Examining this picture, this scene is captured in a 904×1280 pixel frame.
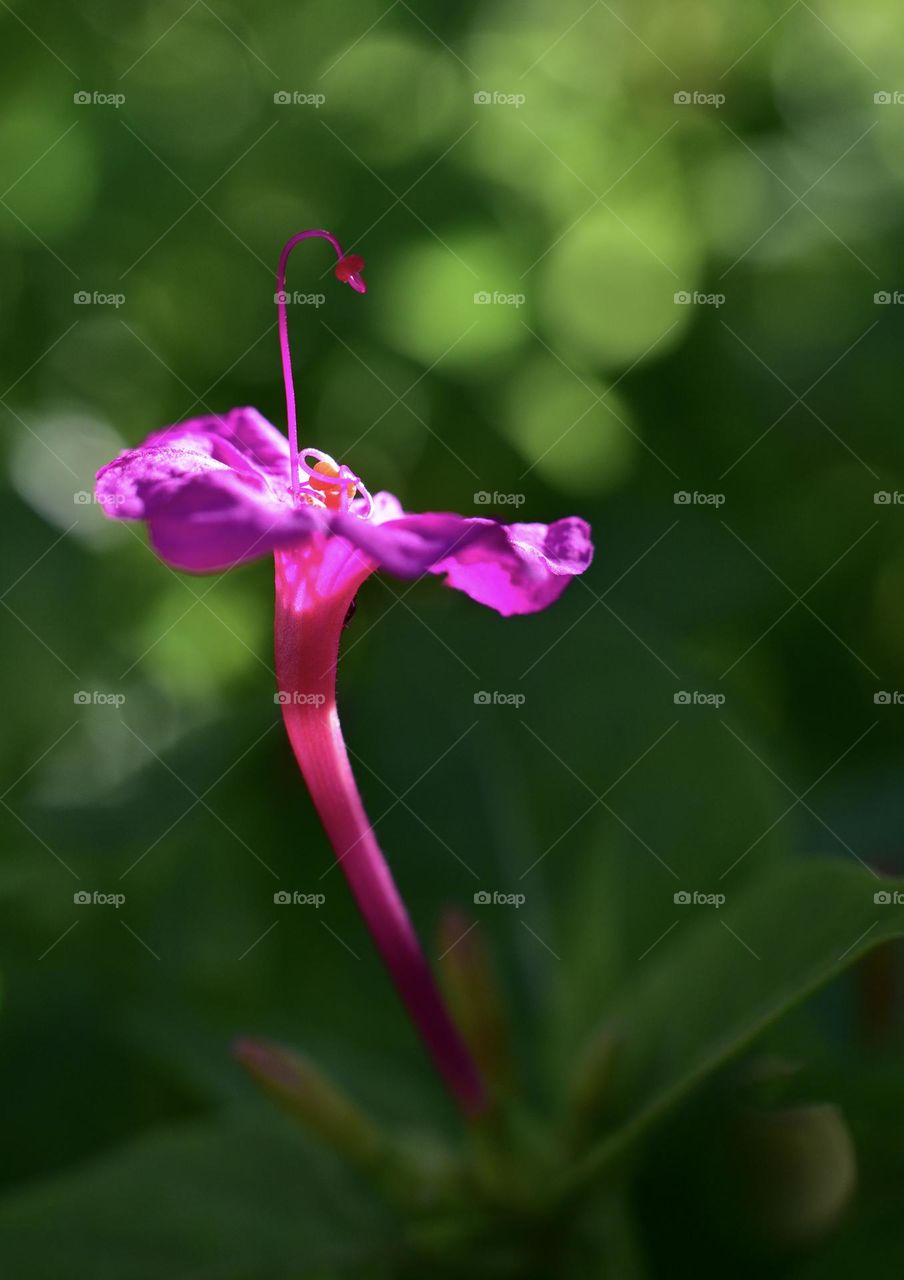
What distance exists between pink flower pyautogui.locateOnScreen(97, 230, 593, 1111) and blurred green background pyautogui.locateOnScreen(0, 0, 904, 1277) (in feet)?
1.42

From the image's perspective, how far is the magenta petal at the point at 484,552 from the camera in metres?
0.72

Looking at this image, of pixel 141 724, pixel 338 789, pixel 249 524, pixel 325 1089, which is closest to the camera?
pixel 249 524

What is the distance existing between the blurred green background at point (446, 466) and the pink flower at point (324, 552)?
43 cm

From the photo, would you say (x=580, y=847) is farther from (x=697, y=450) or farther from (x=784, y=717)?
(x=697, y=450)

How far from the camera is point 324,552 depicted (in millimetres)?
854

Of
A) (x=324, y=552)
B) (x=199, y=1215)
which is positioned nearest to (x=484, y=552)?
(x=324, y=552)

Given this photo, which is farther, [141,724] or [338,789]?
[141,724]

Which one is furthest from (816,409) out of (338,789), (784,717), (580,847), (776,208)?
(338,789)

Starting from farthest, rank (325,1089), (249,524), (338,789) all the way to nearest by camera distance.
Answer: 1. (325,1089)
2. (338,789)
3. (249,524)

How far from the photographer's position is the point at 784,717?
4.93 feet

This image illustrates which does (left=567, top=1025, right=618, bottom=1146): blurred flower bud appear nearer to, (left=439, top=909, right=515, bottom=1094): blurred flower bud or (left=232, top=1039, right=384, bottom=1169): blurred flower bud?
(left=439, top=909, right=515, bottom=1094): blurred flower bud

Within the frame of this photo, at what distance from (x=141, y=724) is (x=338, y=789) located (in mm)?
585

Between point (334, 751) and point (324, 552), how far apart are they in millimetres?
151

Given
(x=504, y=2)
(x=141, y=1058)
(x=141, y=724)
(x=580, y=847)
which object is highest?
(x=504, y=2)
